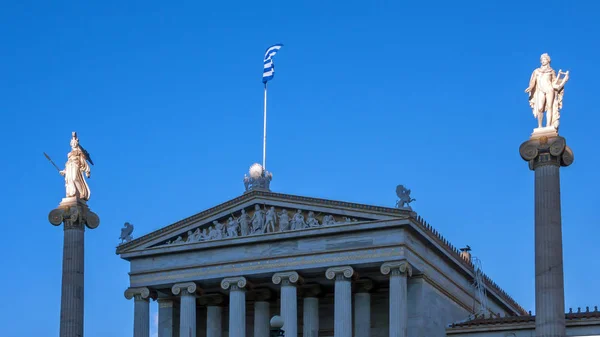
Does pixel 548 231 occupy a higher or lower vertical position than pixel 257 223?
lower

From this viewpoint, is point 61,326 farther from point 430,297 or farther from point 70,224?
point 430,297

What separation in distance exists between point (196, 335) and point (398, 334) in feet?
49.4

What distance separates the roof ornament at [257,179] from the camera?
66062 mm

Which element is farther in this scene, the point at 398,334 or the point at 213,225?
the point at 213,225

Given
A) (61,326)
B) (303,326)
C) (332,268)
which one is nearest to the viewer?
(61,326)

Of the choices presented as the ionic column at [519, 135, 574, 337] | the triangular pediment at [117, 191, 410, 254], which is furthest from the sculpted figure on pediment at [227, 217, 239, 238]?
the ionic column at [519, 135, 574, 337]

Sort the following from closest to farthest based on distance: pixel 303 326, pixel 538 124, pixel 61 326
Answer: pixel 538 124 → pixel 61 326 → pixel 303 326

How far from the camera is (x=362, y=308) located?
6462 centimetres

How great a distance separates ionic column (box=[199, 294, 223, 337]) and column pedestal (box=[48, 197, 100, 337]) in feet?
38.9

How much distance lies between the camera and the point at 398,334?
196 feet

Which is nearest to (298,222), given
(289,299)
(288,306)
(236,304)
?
(289,299)

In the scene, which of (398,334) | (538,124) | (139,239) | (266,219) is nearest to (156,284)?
(139,239)

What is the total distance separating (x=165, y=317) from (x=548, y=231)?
29619 mm

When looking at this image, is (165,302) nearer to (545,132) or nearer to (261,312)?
(261,312)
